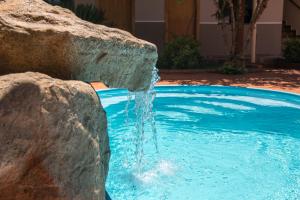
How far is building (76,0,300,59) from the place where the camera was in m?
16.3

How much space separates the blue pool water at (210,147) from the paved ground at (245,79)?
0.76m

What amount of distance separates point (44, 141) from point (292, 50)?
13954 millimetres

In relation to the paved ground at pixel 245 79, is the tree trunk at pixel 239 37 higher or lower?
higher

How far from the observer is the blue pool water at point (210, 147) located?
5461mm

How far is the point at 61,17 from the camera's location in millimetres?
3309

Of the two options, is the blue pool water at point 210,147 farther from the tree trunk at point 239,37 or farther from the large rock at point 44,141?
the tree trunk at point 239,37

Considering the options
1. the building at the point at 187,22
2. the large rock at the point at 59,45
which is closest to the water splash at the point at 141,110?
the large rock at the point at 59,45

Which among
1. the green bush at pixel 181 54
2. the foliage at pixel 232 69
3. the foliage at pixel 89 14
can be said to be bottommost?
the foliage at pixel 232 69

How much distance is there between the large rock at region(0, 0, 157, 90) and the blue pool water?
211cm

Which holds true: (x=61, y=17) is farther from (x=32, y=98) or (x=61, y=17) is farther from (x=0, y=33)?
(x=32, y=98)

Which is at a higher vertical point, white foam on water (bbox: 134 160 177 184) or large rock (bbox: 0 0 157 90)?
large rock (bbox: 0 0 157 90)

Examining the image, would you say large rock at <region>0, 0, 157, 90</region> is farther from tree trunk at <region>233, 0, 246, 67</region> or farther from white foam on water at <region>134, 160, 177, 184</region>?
tree trunk at <region>233, 0, 246, 67</region>

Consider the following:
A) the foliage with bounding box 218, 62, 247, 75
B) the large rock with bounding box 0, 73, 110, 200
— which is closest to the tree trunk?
the foliage with bounding box 218, 62, 247, 75

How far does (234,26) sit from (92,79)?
11685 millimetres
